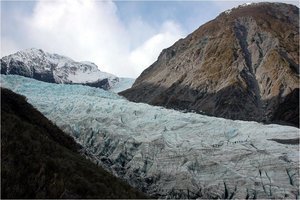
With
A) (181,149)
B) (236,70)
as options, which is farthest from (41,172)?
(236,70)

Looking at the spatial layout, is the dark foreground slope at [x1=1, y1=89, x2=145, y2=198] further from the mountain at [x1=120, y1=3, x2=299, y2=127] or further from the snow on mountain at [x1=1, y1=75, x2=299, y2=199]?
the mountain at [x1=120, y1=3, x2=299, y2=127]

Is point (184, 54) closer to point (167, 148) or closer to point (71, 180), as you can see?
point (167, 148)

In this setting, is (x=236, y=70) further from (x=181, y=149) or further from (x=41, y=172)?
(x=41, y=172)

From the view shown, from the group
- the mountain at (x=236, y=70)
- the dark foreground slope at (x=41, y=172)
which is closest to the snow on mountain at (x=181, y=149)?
the dark foreground slope at (x=41, y=172)

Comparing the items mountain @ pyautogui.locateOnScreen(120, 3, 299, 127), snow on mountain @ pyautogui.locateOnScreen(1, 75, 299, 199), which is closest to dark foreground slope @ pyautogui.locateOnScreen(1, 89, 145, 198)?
snow on mountain @ pyautogui.locateOnScreen(1, 75, 299, 199)

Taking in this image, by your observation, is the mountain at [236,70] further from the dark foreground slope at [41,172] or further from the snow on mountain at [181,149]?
the dark foreground slope at [41,172]
